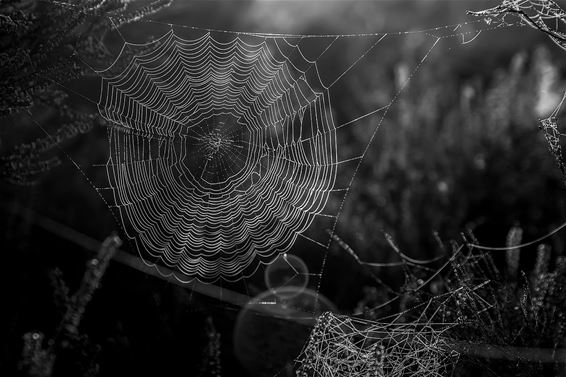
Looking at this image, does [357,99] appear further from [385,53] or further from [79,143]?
[79,143]

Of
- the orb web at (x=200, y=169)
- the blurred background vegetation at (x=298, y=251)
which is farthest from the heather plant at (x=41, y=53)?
the orb web at (x=200, y=169)

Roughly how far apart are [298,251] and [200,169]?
1.06m

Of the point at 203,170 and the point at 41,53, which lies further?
the point at 203,170

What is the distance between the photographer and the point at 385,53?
9.37 metres

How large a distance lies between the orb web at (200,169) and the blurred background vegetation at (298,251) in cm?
25

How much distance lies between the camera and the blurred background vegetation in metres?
2.55

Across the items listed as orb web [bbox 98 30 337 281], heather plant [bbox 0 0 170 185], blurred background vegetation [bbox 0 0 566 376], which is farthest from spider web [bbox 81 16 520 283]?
heather plant [bbox 0 0 170 185]

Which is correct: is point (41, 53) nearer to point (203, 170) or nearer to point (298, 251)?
point (203, 170)

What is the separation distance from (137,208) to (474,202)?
2835 millimetres

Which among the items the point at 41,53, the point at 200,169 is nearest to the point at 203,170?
the point at 200,169

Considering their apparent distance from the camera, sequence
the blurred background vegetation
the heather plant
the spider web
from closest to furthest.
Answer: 1. the heather plant
2. the blurred background vegetation
3. the spider web

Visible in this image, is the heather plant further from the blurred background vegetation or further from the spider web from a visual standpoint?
the spider web

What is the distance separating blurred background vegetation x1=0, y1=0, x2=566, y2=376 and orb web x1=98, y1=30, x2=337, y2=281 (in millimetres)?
246

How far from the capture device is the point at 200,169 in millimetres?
4402
